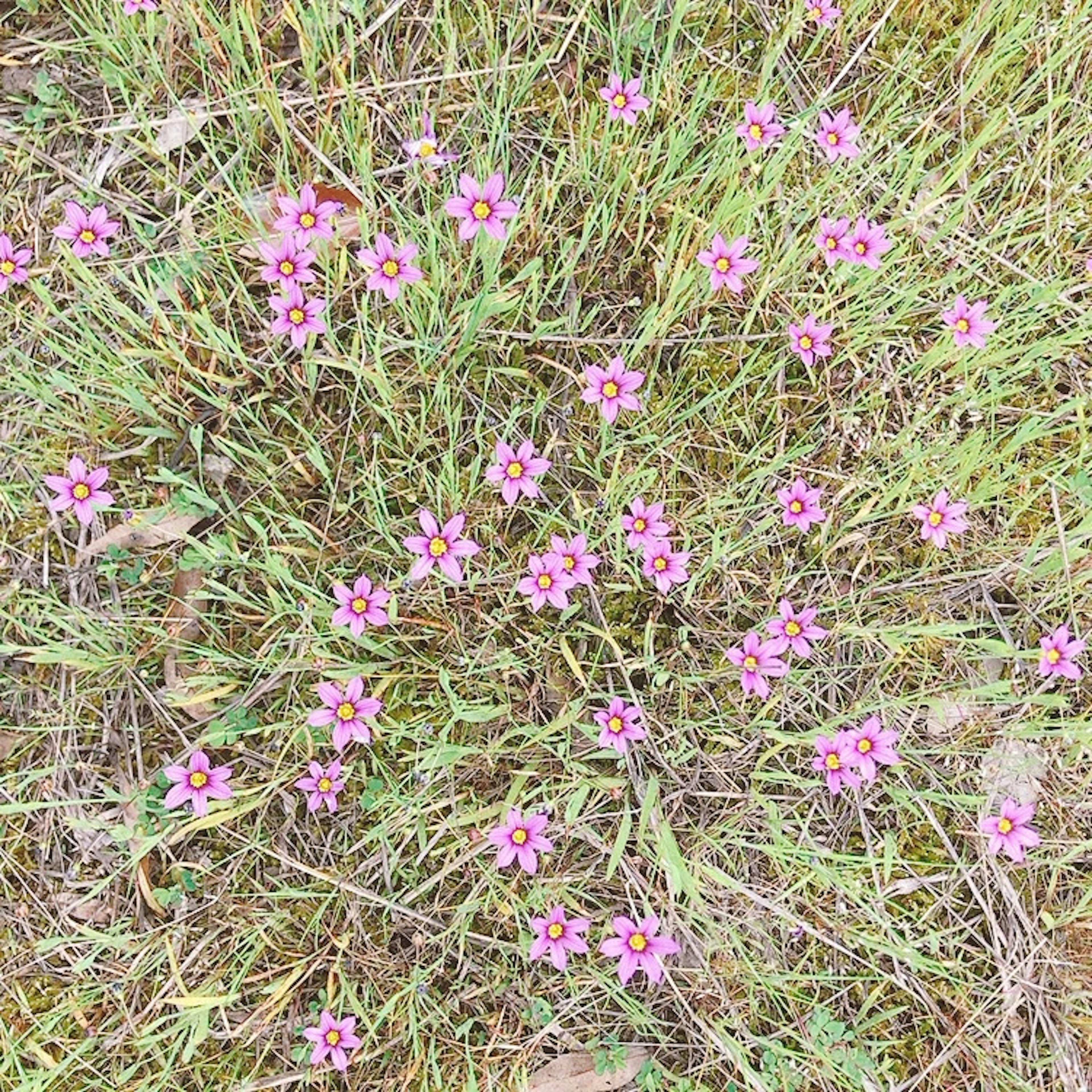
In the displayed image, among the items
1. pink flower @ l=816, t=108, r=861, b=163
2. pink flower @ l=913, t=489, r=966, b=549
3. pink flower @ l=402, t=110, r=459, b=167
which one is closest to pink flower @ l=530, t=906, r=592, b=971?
pink flower @ l=913, t=489, r=966, b=549

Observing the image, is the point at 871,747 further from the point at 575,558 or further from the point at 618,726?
the point at 575,558

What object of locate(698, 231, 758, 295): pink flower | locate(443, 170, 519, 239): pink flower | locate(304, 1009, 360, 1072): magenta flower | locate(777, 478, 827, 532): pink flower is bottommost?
locate(304, 1009, 360, 1072): magenta flower

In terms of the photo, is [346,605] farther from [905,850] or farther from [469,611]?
[905,850]

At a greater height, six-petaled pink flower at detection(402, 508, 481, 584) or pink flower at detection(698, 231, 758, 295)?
pink flower at detection(698, 231, 758, 295)

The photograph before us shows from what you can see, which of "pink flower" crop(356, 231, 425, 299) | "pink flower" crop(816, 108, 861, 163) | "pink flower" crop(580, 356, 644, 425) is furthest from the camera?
"pink flower" crop(816, 108, 861, 163)

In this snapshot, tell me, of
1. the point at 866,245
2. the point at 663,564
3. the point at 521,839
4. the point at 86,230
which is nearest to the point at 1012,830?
the point at 663,564

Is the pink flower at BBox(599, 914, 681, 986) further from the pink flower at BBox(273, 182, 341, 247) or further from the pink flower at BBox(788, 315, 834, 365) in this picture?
the pink flower at BBox(273, 182, 341, 247)
